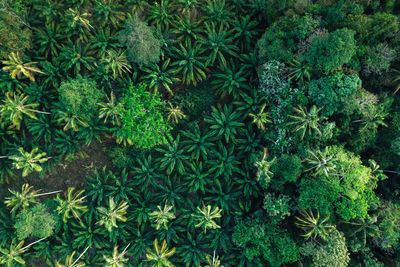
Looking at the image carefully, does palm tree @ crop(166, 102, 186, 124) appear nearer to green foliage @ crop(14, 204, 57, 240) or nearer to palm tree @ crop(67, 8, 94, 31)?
palm tree @ crop(67, 8, 94, 31)

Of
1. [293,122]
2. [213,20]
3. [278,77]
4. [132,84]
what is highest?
[213,20]

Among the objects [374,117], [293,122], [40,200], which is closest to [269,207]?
[293,122]

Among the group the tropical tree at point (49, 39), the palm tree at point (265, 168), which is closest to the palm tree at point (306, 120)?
the palm tree at point (265, 168)

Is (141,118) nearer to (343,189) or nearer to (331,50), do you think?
(331,50)

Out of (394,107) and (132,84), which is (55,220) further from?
(394,107)

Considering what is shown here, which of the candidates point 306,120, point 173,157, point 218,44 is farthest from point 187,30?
point 306,120

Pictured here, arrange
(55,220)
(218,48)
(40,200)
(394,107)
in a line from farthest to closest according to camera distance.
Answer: (40,200) < (218,48) < (55,220) < (394,107)
